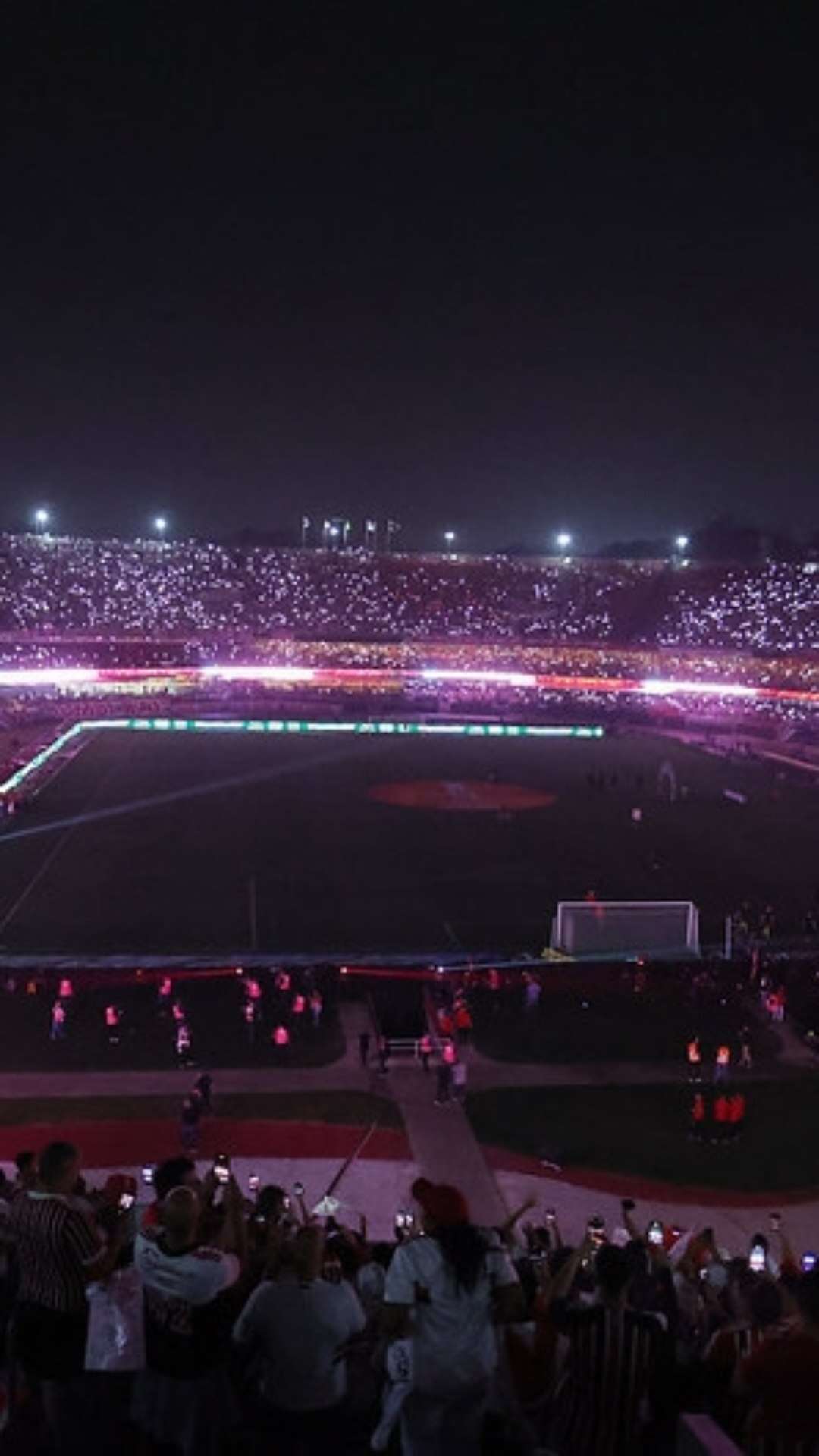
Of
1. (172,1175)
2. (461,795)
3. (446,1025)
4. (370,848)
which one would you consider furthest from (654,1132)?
(461,795)

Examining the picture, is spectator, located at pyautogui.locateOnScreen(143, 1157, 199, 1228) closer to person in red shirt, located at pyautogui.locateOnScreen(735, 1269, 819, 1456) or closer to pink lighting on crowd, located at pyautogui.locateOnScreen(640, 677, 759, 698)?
person in red shirt, located at pyautogui.locateOnScreen(735, 1269, 819, 1456)

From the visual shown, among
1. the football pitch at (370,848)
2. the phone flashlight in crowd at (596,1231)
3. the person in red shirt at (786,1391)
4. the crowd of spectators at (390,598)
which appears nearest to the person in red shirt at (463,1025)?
the football pitch at (370,848)

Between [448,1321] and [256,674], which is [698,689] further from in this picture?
[448,1321]

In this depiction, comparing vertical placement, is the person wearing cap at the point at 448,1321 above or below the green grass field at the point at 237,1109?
above

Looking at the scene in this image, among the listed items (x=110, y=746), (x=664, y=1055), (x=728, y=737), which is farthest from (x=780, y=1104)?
(x=728, y=737)

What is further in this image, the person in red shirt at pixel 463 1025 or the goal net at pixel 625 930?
the goal net at pixel 625 930

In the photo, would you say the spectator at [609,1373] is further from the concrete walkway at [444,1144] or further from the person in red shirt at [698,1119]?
the person in red shirt at [698,1119]
